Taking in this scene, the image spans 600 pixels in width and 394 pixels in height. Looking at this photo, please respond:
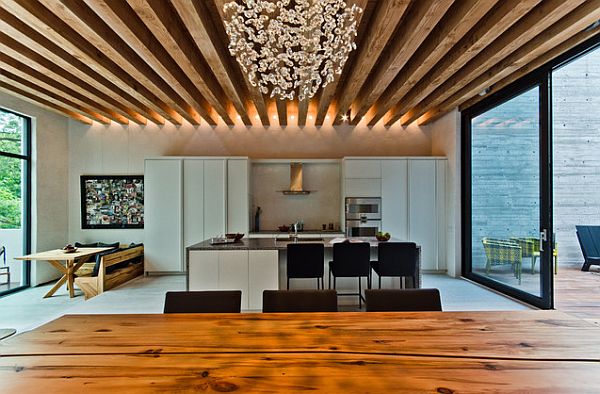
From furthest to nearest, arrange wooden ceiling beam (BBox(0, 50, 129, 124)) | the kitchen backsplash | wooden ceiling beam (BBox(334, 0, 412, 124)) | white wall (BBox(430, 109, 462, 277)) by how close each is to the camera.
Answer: the kitchen backsplash
white wall (BBox(430, 109, 462, 277))
wooden ceiling beam (BBox(0, 50, 129, 124))
wooden ceiling beam (BBox(334, 0, 412, 124))

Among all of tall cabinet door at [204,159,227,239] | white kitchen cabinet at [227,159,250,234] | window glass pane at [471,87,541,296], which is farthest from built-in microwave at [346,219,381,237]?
tall cabinet door at [204,159,227,239]

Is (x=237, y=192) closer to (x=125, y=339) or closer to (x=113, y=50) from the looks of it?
(x=113, y=50)

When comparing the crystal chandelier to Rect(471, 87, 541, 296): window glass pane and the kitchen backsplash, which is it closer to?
Rect(471, 87, 541, 296): window glass pane

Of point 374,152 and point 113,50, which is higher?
point 113,50

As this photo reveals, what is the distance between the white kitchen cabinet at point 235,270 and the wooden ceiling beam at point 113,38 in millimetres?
2390

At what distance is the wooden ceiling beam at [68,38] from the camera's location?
267 centimetres

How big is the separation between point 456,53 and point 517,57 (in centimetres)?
74

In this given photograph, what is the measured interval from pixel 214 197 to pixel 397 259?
3.86 m

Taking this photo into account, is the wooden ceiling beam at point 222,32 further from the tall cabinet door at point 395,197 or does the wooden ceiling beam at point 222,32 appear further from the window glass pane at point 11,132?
the window glass pane at point 11,132

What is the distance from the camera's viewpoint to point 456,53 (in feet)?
11.7

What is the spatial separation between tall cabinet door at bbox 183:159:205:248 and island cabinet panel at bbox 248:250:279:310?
2.64 metres

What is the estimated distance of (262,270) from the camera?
3.88 m

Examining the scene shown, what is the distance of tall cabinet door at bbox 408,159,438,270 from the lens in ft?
20.1

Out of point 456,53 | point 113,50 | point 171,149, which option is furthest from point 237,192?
point 456,53
